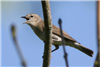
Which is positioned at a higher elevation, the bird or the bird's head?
the bird's head

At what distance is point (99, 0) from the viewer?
2748mm

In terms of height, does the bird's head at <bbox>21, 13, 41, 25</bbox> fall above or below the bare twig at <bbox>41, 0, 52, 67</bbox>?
below

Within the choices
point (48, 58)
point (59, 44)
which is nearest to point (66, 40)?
point (59, 44)

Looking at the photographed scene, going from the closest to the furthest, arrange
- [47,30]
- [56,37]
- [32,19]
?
[47,30], [56,37], [32,19]

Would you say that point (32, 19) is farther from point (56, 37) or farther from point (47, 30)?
point (47, 30)

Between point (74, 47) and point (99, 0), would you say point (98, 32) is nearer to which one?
point (99, 0)

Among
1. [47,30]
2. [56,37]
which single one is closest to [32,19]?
[56,37]

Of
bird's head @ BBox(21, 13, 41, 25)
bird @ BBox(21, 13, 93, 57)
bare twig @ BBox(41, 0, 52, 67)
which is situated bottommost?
bird @ BBox(21, 13, 93, 57)

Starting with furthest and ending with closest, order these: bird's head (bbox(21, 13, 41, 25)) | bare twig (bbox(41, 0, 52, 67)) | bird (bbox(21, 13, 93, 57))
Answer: bird's head (bbox(21, 13, 41, 25)), bird (bbox(21, 13, 93, 57)), bare twig (bbox(41, 0, 52, 67))

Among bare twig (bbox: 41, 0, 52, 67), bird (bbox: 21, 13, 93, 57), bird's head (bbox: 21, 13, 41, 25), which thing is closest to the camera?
bare twig (bbox: 41, 0, 52, 67)

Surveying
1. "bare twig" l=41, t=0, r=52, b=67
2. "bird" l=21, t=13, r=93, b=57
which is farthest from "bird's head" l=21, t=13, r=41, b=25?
"bare twig" l=41, t=0, r=52, b=67

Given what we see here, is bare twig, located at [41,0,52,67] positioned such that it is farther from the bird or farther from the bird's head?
the bird's head

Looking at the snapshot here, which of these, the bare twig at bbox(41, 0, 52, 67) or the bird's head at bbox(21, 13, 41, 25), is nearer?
the bare twig at bbox(41, 0, 52, 67)

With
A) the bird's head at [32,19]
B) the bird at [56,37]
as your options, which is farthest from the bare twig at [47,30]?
the bird's head at [32,19]
